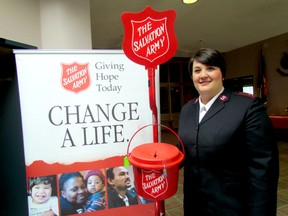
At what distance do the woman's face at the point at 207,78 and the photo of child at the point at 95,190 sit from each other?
0.90 m

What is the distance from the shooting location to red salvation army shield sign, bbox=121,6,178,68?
1.17 metres

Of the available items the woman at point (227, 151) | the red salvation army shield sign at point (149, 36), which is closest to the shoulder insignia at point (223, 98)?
the woman at point (227, 151)

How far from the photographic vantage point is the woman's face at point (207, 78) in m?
1.13

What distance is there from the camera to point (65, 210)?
148cm

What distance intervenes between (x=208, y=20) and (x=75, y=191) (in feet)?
13.6

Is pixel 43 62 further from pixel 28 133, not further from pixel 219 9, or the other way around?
pixel 219 9

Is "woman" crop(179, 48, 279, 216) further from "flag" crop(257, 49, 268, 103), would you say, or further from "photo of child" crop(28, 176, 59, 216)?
"flag" crop(257, 49, 268, 103)

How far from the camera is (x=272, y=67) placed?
20.0 ft

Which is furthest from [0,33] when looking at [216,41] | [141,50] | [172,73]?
[172,73]

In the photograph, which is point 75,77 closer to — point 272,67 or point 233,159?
point 233,159

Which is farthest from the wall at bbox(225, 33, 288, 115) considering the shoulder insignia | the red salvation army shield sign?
the red salvation army shield sign

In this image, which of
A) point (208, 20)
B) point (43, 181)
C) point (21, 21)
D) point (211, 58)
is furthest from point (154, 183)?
point (208, 20)

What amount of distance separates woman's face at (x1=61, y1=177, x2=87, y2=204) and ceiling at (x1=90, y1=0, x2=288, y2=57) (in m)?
2.70

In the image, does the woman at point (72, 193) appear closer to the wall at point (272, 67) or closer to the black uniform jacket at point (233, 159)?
the black uniform jacket at point (233, 159)
